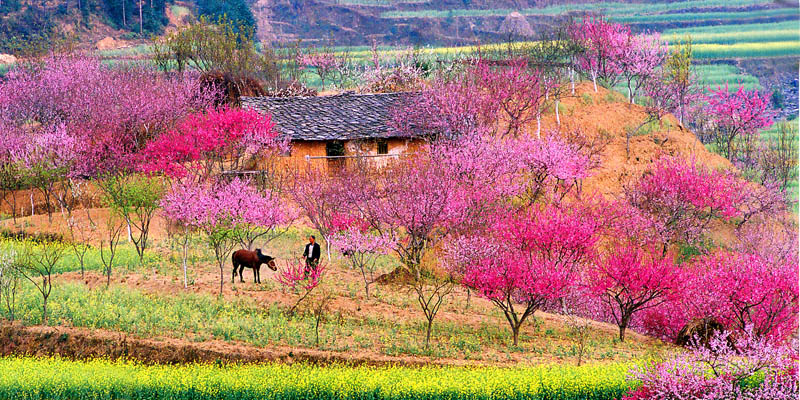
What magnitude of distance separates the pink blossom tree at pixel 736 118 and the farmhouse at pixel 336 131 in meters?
21.1

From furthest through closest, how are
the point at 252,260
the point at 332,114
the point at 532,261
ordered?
the point at 332,114, the point at 252,260, the point at 532,261

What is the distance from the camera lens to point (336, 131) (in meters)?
46.5

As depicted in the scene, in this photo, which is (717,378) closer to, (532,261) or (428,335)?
(532,261)

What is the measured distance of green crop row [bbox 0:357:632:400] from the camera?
21.8 metres

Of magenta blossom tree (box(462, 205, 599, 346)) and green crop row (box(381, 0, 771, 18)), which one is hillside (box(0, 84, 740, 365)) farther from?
green crop row (box(381, 0, 771, 18))

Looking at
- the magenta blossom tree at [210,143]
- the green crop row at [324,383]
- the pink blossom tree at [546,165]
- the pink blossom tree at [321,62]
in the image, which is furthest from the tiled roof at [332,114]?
the pink blossom tree at [321,62]

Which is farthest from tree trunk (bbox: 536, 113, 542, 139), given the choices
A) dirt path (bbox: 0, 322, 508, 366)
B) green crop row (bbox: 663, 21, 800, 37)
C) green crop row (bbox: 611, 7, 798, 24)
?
green crop row (bbox: 611, 7, 798, 24)

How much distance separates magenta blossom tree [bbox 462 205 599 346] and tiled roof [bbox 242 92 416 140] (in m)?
16.5

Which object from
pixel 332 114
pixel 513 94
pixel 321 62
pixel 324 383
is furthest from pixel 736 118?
pixel 324 383

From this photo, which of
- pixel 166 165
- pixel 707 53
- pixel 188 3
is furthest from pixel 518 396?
pixel 188 3

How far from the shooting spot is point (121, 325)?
2686 centimetres

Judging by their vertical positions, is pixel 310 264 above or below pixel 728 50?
below

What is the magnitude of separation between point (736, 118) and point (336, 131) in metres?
28.7

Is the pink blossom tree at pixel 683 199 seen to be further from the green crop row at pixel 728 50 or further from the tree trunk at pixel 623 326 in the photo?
the green crop row at pixel 728 50
